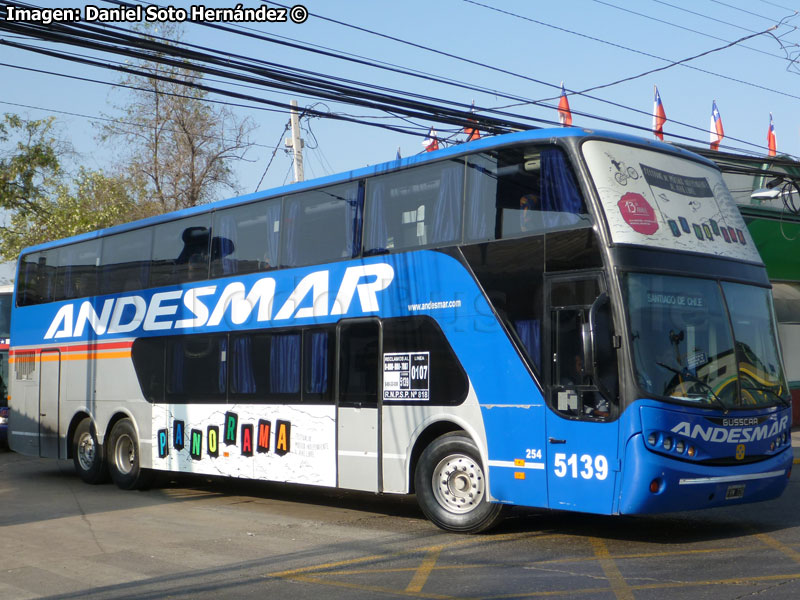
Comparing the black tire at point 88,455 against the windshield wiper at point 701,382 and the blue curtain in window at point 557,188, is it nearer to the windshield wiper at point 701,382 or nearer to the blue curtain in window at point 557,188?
the blue curtain in window at point 557,188

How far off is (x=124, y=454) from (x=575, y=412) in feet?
30.5

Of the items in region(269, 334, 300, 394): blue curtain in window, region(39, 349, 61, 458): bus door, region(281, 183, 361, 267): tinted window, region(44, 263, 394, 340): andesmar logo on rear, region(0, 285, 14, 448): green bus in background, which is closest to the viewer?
region(44, 263, 394, 340): andesmar logo on rear

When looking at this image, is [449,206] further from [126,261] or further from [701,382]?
[126,261]

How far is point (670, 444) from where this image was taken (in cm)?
874

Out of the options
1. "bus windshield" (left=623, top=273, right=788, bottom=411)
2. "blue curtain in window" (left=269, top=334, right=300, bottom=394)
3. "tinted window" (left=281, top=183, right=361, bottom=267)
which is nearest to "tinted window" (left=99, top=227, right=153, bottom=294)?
"blue curtain in window" (left=269, top=334, right=300, bottom=394)

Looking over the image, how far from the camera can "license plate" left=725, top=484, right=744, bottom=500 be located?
9133 mm

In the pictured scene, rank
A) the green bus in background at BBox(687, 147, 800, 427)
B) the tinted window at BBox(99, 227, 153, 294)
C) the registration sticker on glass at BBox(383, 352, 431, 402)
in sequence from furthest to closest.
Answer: the green bus in background at BBox(687, 147, 800, 427), the tinted window at BBox(99, 227, 153, 294), the registration sticker on glass at BBox(383, 352, 431, 402)

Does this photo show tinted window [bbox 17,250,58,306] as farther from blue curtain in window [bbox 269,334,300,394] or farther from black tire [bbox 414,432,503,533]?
black tire [bbox 414,432,503,533]

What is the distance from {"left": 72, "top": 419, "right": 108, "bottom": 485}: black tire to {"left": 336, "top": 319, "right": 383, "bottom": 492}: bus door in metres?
A: 6.27

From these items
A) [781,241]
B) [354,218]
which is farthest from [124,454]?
[781,241]

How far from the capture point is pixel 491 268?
33.1 feet

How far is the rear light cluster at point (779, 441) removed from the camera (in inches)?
380

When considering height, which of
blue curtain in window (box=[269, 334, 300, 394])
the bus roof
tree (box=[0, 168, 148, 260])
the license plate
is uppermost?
tree (box=[0, 168, 148, 260])

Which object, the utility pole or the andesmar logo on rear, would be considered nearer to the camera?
the andesmar logo on rear
